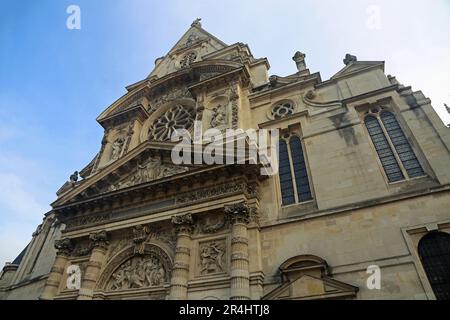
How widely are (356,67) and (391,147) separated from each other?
511 centimetres

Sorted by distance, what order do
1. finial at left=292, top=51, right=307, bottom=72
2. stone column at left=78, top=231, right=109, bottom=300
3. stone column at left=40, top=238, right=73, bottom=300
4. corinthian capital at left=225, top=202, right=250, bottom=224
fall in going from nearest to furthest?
corinthian capital at left=225, top=202, right=250, bottom=224 < stone column at left=78, top=231, right=109, bottom=300 < stone column at left=40, top=238, right=73, bottom=300 < finial at left=292, top=51, right=307, bottom=72

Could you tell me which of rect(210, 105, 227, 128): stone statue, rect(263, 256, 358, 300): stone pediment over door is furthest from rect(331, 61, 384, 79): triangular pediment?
rect(263, 256, 358, 300): stone pediment over door

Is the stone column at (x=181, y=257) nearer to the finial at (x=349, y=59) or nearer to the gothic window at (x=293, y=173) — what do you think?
the gothic window at (x=293, y=173)

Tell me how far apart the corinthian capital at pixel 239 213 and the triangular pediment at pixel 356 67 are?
829cm

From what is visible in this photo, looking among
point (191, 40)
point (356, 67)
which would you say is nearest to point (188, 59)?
point (191, 40)

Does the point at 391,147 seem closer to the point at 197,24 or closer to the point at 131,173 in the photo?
the point at 131,173

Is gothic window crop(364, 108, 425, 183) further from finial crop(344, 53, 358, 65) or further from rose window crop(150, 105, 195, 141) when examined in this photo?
rose window crop(150, 105, 195, 141)

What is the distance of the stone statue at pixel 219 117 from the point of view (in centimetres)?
1498

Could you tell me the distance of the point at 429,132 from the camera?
1032 centimetres

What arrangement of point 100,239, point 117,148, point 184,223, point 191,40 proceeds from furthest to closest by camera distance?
point 191,40, point 117,148, point 100,239, point 184,223

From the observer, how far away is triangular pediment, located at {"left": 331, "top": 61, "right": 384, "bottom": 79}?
13.5 metres

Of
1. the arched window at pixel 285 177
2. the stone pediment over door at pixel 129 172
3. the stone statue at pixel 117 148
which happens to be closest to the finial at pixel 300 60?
the arched window at pixel 285 177

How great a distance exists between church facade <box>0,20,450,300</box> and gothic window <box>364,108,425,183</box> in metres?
0.05

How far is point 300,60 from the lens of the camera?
16.4 meters
